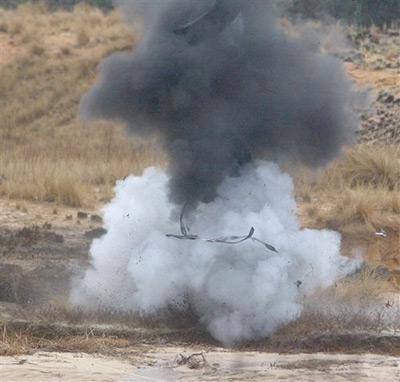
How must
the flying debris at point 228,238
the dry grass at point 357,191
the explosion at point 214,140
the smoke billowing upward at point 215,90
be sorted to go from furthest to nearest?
the dry grass at point 357,191, the smoke billowing upward at point 215,90, the explosion at point 214,140, the flying debris at point 228,238

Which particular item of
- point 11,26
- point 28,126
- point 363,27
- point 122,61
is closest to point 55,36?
point 11,26

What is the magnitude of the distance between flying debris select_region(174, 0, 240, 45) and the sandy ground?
371 centimetres

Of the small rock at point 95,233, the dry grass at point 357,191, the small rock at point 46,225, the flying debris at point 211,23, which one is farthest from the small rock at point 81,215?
the flying debris at point 211,23

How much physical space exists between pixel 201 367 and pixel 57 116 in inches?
726

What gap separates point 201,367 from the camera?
10.6 m

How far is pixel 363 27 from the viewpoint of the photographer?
95.9 ft

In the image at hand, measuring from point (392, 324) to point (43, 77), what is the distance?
19.6 metres

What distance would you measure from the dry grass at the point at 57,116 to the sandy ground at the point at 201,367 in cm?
821

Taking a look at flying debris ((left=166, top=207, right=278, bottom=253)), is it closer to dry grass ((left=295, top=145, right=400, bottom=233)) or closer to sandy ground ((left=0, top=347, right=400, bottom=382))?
sandy ground ((left=0, top=347, right=400, bottom=382))

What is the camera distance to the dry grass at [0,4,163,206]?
66.3ft

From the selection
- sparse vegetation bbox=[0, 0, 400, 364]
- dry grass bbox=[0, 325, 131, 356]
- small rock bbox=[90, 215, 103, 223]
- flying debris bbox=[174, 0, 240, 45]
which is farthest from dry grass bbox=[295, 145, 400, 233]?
dry grass bbox=[0, 325, 131, 356]

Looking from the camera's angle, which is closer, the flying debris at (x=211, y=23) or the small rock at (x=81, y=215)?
the flying debris at (x=211, y=23)

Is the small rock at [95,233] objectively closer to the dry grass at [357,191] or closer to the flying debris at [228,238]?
the dry grass at [357,191]

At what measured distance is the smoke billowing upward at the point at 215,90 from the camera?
12812 mm
